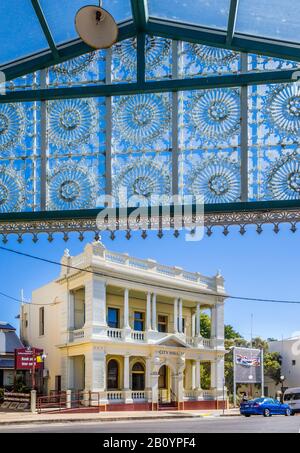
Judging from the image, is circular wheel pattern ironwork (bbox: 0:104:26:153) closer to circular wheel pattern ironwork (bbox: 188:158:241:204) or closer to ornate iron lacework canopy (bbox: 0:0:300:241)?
ornate iron lacework canopy (bbox: 0:0:300:241)

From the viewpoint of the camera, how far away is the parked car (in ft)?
48.4

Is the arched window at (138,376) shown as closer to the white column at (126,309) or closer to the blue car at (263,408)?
the white column at (126,309)

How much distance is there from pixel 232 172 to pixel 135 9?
1.30 meters

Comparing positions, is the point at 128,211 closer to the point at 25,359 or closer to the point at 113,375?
the point at 25,359

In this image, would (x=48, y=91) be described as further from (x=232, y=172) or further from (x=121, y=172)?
(x=232, y=172)

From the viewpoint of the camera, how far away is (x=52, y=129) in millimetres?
4781

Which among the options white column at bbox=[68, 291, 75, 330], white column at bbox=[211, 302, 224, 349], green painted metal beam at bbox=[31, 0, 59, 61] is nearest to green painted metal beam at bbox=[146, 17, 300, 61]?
green painted metal beam at bbox=[31, 0, 59, 61]

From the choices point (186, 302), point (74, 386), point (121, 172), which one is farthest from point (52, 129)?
point (186, 302)

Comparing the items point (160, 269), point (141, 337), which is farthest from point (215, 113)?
point (141, 337)

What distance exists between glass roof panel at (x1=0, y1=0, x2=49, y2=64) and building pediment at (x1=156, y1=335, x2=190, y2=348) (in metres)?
11.5

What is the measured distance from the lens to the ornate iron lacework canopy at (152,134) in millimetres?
4492

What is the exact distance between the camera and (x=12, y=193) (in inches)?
185

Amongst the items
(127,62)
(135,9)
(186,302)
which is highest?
(135,9)

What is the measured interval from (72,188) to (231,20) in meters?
1.56
